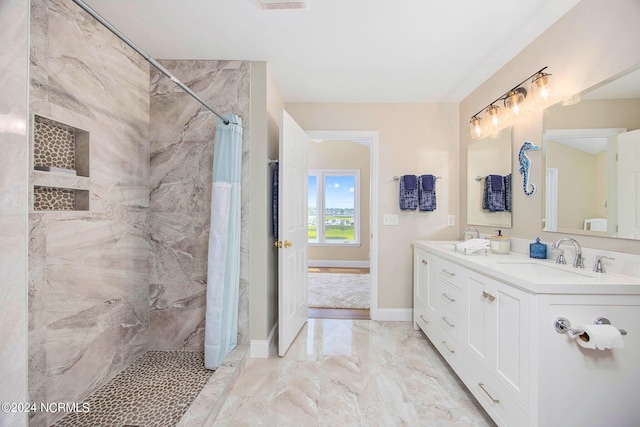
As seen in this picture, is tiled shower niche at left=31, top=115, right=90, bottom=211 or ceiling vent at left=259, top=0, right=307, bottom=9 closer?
tiled shower niche at left=31, top=115, right=90, bottom=211

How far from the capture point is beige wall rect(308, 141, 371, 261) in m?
6.22

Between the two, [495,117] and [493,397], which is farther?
[495,117]

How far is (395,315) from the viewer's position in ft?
10.6

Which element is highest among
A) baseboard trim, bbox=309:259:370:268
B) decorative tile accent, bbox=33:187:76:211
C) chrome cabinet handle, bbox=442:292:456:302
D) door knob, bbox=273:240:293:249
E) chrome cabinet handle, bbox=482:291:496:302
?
decorative tile accent, bbox=33:187:76:211

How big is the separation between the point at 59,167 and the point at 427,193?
303cm

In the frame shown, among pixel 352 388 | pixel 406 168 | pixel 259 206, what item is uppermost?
pixel 406 168

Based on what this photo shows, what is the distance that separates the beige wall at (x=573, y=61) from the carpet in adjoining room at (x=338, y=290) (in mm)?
2192

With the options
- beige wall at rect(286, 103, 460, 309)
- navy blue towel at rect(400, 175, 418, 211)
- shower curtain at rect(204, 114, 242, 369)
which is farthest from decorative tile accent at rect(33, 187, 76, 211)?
navy blue towel at rect(400, 175, 418, 211)

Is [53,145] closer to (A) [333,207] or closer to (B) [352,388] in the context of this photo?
(B) [352,388]

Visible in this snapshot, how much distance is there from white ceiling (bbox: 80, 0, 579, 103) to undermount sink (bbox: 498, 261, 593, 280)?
5.06 ft

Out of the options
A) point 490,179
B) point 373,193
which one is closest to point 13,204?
point 373,193

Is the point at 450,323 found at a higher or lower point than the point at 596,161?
lower

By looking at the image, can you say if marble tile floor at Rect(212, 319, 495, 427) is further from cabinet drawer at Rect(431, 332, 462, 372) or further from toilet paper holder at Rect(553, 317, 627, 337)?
toilet paper holder at Rect(553, 317, 627, 337)

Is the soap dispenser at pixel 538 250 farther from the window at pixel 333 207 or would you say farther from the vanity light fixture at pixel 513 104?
the window at pixel 333 207
